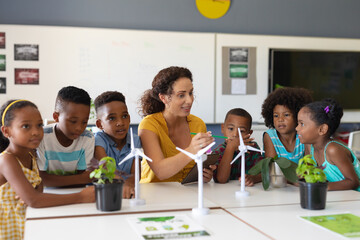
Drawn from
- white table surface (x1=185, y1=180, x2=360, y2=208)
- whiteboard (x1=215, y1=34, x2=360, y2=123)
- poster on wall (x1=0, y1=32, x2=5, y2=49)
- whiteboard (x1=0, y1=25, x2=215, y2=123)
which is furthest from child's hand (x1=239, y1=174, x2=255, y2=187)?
poster on wall (x1=0, y1=32, x2=5, y2=49)

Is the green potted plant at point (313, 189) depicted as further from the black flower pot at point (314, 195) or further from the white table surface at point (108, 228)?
the white table surface at point (108, 228)

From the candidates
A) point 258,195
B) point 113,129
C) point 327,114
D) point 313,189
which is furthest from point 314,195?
point 113,129

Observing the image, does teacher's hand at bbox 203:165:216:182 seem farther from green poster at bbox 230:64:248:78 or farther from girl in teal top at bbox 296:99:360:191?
green poster at bbox 230:64:248:78

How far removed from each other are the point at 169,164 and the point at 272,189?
1.54 feet

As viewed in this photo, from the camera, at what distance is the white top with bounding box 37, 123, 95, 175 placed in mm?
1928

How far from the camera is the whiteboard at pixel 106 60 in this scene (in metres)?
4.40

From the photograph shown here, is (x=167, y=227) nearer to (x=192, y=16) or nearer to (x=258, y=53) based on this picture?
(x=192, y=16)

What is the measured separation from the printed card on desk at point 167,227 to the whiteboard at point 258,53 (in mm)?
3657

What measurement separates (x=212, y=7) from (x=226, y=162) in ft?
10.6

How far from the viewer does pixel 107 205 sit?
139 cm

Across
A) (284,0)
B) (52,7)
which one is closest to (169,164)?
(52,7)

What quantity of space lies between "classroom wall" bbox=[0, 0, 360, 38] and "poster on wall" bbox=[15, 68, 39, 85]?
51 centimetres

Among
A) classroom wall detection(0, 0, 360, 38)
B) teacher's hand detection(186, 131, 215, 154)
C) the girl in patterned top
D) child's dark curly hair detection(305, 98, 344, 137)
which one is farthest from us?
classroom wall detection(0, 0, 360, 38)

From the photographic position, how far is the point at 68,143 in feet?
6.56
